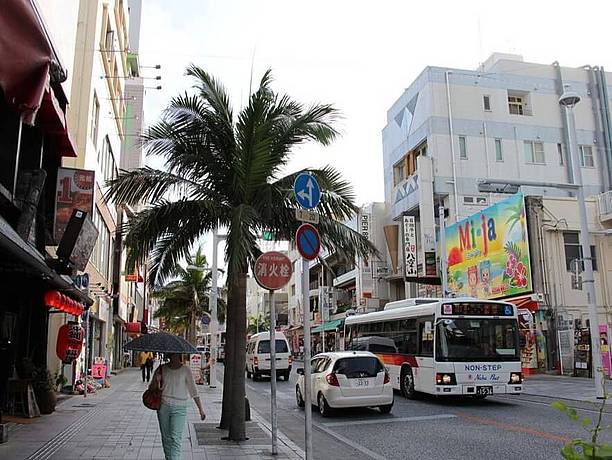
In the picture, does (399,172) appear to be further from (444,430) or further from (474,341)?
(444,430)

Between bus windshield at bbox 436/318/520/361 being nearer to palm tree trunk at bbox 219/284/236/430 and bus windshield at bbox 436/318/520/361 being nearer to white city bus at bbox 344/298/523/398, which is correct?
white city bus at bbox 344/298/523/398

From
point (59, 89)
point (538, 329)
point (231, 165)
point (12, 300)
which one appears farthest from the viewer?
point (538, 329)

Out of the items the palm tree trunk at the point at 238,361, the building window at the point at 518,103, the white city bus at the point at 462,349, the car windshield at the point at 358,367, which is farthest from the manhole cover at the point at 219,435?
the building window at the point at 518,103

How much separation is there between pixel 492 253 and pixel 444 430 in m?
19.1

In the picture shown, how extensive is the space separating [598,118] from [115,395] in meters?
35.8

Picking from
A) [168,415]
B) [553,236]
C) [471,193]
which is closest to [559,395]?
[553,236]

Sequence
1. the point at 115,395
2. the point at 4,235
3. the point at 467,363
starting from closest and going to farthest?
the point at 4,235 → the point at 467,363 → the point at 115,395

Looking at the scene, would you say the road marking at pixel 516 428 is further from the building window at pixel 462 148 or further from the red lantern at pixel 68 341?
the building window at pixel 462 148

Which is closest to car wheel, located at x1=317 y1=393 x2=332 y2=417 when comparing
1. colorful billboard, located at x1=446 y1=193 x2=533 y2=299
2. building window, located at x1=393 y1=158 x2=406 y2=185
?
colorful billboard, located at x1=446 y1=193 x2=533 y2=299

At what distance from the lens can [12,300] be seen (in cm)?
1435

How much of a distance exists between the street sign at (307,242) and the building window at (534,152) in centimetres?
3463

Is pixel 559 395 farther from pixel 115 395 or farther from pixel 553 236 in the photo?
pixel 115 395

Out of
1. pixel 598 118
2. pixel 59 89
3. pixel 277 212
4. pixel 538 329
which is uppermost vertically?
pixel 598 118

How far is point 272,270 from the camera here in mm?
9633
